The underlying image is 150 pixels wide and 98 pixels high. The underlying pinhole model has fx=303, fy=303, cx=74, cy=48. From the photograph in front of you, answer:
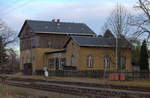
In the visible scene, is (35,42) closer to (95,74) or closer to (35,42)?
(35,42)

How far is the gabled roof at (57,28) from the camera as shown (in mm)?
60719

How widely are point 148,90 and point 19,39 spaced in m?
52.4

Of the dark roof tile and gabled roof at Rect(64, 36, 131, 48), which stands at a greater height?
the dark roof tile

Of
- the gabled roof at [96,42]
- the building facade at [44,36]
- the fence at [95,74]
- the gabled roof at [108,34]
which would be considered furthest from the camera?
the building facade at [44,36]

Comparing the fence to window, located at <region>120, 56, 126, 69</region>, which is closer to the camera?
the fence

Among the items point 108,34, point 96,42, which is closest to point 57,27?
point 108,34

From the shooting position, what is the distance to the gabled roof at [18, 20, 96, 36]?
199 feet

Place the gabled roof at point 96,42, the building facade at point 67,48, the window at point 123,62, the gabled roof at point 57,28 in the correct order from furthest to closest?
1. the gabled roof at point 57,28
2. the window at point 123,62
3. the building facade at point 67,48
4. the gabled roof at point 96,42

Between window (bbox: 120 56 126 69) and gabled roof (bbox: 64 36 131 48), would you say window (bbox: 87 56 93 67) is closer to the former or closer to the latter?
gabled roof (bbox: 64 36 131 48)

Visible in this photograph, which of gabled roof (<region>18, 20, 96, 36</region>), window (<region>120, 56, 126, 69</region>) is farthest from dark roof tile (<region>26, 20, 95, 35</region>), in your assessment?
window (<region>120, 56, 126, 69</region>)

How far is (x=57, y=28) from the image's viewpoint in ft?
204

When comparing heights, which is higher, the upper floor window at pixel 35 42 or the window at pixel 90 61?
the upper floor window at pixel 35 42

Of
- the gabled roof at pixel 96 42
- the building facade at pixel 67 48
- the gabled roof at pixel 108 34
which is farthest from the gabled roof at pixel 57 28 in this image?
the gabled roof at pixel 96 42

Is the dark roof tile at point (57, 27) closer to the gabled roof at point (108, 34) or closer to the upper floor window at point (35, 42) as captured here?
the upper floor window at point (35, 42)
